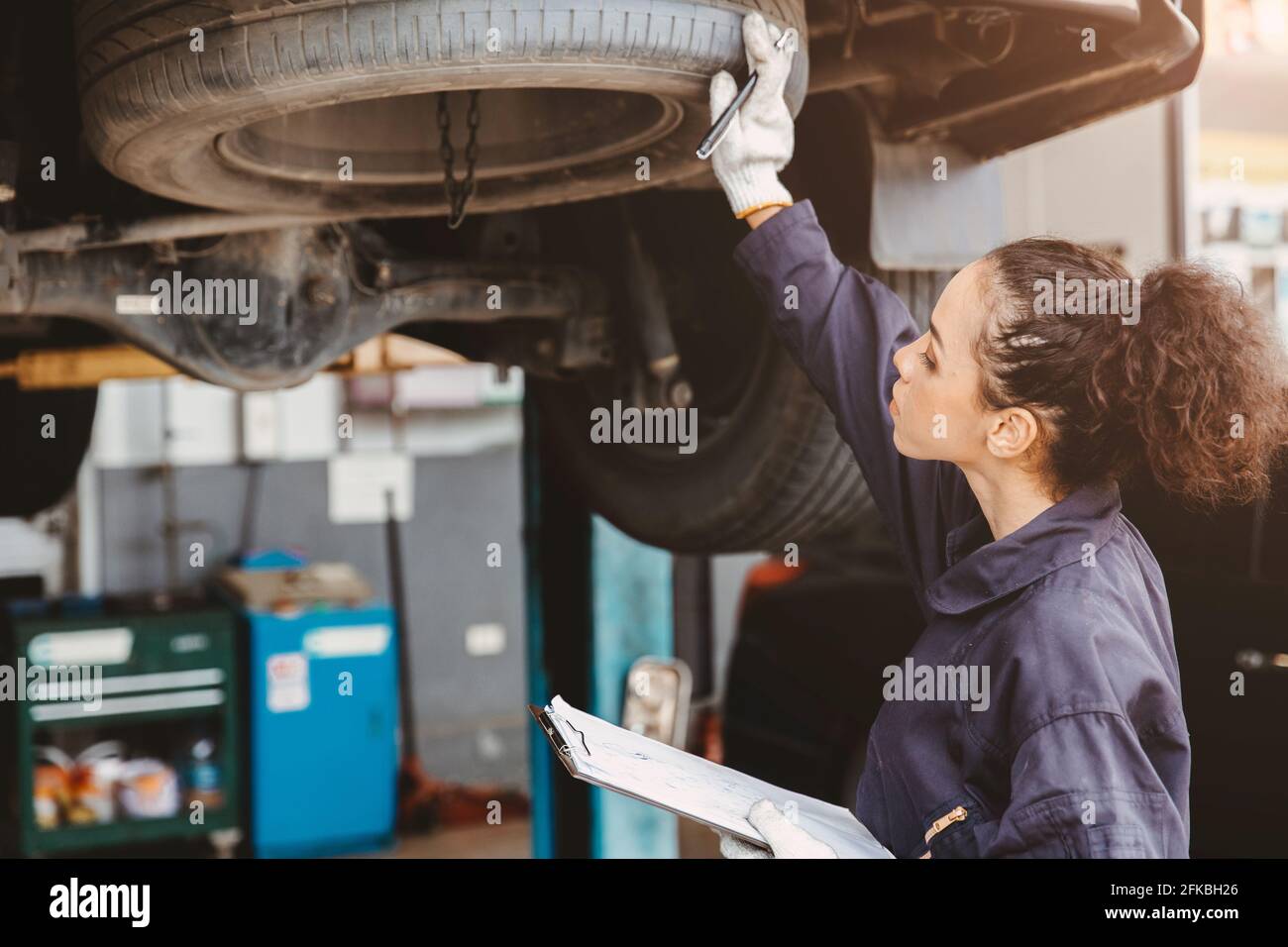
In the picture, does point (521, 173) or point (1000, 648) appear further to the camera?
point (521, 173)

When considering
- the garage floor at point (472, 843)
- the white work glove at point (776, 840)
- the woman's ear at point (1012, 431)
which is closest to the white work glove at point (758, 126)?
the woman's ear at point (1012, 431)

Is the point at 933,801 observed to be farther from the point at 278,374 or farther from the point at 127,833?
the point at 127,833

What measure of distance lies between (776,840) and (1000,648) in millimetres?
232

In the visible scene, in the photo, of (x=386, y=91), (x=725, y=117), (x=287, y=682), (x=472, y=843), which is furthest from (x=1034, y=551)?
(x=472, y=843)

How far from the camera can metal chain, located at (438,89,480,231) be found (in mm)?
1254

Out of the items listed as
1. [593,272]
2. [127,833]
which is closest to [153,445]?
[127,833]

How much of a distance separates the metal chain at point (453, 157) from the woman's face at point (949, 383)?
47cm

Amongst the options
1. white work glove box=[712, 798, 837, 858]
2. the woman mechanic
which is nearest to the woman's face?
the woman mechanic

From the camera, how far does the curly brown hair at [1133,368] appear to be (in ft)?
3.30

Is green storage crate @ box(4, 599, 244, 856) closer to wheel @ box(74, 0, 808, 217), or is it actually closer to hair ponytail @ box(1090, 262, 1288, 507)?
wheel @ box(74, 0, 808, 217)

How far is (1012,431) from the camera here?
41.8 inches

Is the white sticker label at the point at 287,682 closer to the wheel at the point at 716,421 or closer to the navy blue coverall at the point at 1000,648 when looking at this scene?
the wheel at the point at 716,421

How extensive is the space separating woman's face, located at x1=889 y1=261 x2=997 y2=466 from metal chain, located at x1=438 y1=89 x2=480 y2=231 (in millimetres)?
472

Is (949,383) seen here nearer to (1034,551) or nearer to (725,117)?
(1034,551)
